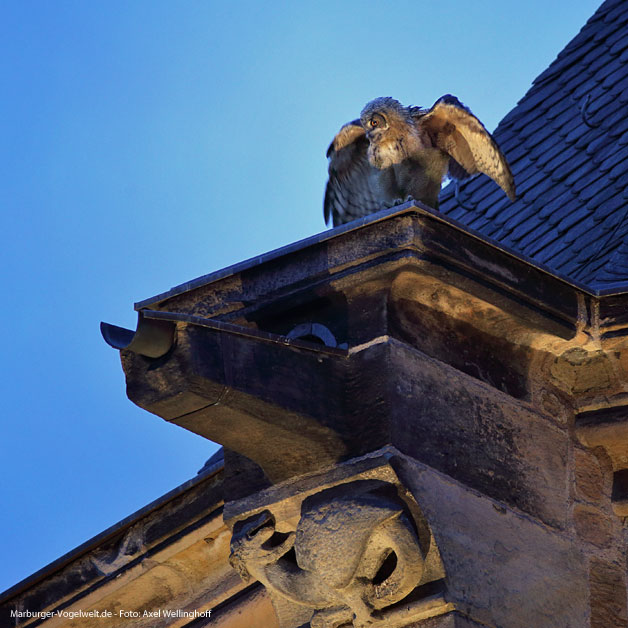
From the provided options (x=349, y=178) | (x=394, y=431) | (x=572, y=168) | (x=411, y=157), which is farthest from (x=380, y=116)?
(x=394, y=431)

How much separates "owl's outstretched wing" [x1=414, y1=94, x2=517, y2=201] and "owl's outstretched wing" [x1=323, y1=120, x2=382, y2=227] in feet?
0.96

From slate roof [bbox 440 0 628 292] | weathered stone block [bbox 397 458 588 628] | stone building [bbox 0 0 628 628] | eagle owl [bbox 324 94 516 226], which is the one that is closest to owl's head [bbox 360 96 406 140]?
eagle owl [bbox 324 94 516 226]

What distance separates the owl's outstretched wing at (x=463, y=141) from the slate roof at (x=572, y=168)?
26 cm

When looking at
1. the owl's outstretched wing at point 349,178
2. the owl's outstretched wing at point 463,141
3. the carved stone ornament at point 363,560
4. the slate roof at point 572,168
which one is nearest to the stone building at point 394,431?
the carved stone ornament at point 363,560

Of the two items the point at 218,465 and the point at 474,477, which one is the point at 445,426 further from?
the point at 218,465

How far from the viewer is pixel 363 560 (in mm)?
3705

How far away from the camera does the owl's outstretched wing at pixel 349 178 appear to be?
5586 mm

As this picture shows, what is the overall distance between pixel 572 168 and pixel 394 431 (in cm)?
335

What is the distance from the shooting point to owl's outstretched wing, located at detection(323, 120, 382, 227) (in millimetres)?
5586

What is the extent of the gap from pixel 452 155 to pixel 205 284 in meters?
1.50

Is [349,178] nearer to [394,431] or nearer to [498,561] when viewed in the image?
[394,431]

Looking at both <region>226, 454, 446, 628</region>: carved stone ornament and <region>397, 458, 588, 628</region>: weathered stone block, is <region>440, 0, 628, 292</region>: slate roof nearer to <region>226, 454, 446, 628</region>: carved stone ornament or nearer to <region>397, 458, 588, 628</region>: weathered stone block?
<region>397, 458, 588, 628</region>: weathered stone block

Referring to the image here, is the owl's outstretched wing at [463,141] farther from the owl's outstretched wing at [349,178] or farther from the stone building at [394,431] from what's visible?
the stone building at [394,431]

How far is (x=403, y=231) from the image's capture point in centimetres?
399
